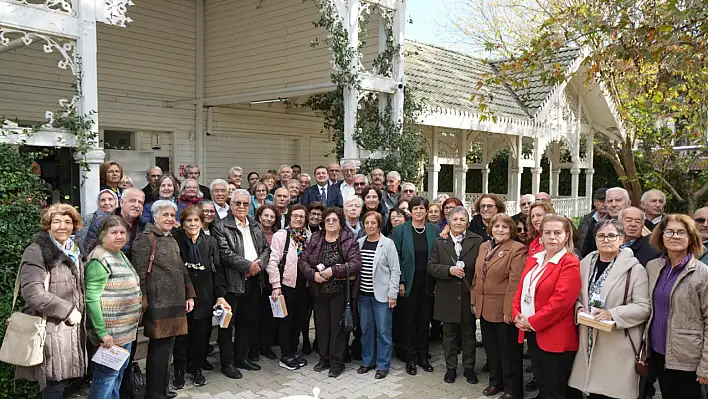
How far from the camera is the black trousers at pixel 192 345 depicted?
17.6 feet

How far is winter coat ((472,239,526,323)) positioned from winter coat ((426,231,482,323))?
36cm

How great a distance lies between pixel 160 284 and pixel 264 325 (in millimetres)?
1808

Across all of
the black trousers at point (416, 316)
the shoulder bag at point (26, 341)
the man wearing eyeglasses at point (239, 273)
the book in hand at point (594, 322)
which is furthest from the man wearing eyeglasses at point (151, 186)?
the book in hand at point (594, 322)

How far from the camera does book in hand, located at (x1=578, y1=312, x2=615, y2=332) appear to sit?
4.00 m

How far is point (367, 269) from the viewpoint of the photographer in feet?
18.7

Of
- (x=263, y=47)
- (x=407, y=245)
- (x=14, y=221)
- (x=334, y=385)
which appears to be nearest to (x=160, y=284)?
(x=14, y=221)

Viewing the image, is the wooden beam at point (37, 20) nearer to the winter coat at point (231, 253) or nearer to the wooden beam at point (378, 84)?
the winter coat at point (231, 253)

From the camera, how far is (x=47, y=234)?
13.6ft

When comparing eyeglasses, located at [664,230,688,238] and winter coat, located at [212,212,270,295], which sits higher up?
eyeglasses, located at [664,230,688,238]

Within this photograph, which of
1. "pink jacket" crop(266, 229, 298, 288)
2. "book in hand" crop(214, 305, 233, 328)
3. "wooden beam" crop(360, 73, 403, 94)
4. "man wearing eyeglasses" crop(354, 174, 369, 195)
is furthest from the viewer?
"wooden beam" crop(360, 73, 403, 94)

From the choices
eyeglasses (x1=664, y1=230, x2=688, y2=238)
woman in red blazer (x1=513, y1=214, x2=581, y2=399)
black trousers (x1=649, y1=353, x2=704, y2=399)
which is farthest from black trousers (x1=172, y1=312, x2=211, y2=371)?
eyeglasses (x1=664, y1=230, x2=688, y2=238)

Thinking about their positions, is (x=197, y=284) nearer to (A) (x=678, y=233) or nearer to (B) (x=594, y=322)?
(B) (x=594, y=322)

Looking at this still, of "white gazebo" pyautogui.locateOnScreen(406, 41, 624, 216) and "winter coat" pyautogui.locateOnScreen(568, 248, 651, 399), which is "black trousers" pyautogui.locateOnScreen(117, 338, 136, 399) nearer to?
"winter coat" pyautogui.locateOnScreen(568, 248, 651, 399)

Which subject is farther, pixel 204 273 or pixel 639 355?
pixel 204 273
